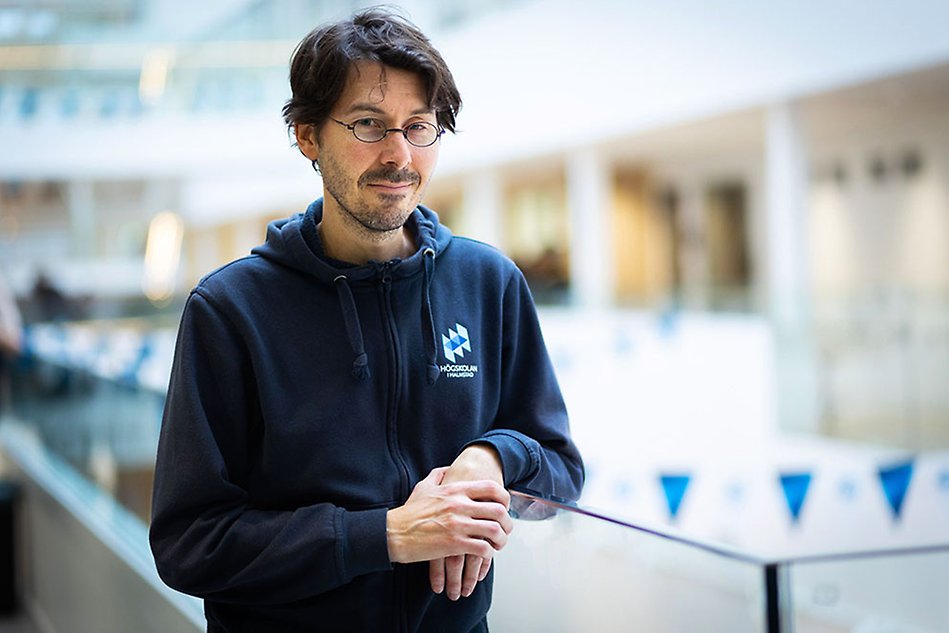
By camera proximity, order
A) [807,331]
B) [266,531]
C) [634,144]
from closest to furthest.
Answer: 1. [266,531]
2. [807,331]
3. [634,144]

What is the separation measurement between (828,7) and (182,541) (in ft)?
34.4

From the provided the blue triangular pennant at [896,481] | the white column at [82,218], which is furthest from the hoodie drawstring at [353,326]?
the white column at [82,218]

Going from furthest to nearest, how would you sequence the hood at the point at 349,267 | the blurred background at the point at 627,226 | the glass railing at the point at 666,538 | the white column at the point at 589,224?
the white column at the point at 589,224, the blurred background at the point at 627,226, the glass railing at the point at 666,538, the hood at the point at 349,267

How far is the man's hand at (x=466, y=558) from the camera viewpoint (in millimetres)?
1469

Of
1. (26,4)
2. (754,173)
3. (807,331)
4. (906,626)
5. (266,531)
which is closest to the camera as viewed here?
(266,531)

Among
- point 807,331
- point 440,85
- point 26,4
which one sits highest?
point 26,4

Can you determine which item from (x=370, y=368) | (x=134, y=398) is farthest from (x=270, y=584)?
(x=134, y=398)

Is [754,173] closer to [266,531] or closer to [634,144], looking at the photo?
[634,144]

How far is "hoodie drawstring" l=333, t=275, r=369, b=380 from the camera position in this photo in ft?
4.87

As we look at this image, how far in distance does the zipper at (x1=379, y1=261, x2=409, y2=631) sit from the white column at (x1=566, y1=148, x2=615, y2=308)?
15.7m

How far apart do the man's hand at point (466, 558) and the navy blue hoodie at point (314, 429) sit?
0.03m

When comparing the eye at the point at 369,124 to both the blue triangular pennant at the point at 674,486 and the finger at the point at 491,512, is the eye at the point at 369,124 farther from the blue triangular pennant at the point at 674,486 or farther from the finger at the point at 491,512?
the blue triangular pennant at the point at 674,486

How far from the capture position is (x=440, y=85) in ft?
4.82

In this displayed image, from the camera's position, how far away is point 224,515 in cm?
145
